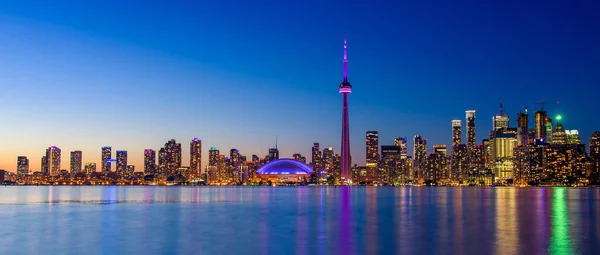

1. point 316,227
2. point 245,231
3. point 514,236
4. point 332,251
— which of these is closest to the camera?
point 332,251

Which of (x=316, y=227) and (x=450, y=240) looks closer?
(x=450, y=240)

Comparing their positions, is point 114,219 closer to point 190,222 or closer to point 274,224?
point 190,222

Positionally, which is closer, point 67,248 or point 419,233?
point 67,248

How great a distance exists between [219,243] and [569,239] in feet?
72.7

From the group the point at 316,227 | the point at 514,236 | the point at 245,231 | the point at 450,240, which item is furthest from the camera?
the point at 316,227

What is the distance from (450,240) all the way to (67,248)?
22612 millimetres

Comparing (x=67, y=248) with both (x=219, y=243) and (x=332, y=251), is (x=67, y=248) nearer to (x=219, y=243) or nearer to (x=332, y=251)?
(x=219, y=243)

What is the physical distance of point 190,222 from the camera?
5300 centimetres

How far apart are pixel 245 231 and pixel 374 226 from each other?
1124cm

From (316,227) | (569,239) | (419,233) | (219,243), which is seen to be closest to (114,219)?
(316,227)

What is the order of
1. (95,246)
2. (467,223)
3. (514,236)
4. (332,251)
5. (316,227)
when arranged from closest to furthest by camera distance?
1. (332,251)
2. (95,246)
3. (514,236)
4. (316,227)
5. (467,223)

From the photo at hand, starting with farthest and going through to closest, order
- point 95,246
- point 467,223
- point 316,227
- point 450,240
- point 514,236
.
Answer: point 467,223 < point 316,227 < point 514,236 < point 450,240 < point 95,246

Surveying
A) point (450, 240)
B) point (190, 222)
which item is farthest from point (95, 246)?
point (450, 240)

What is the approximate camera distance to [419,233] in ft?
143
